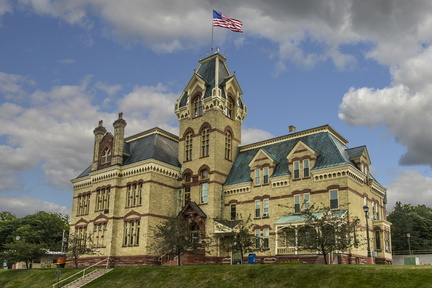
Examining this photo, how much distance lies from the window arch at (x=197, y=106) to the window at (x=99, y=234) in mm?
17093

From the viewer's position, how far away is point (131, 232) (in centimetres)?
4881

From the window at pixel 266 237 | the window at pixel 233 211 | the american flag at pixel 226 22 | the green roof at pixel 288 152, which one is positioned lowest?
the window at pixel 266 237

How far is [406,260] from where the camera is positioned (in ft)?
127

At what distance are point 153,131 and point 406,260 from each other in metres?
31.5

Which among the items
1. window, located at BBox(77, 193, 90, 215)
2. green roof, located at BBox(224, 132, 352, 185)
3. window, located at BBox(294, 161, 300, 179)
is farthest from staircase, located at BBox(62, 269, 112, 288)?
window, located at BBox(294, 161, 300, 179)

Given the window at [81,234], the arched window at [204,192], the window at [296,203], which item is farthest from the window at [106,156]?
the window at [296,203]

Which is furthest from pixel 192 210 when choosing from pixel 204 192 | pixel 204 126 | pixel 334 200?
pixel 334 200

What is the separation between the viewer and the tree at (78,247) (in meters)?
45.8

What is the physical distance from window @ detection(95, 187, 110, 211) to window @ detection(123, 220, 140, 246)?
406 centimetres

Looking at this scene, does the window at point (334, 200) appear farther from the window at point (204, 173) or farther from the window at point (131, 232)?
the window at point (131, 232)

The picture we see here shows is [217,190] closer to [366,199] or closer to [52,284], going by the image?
[366,199]

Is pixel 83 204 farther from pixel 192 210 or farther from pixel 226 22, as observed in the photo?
pixel 226 22

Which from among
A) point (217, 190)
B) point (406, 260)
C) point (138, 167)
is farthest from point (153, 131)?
point (406, 260)

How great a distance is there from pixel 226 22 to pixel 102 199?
25540mm
